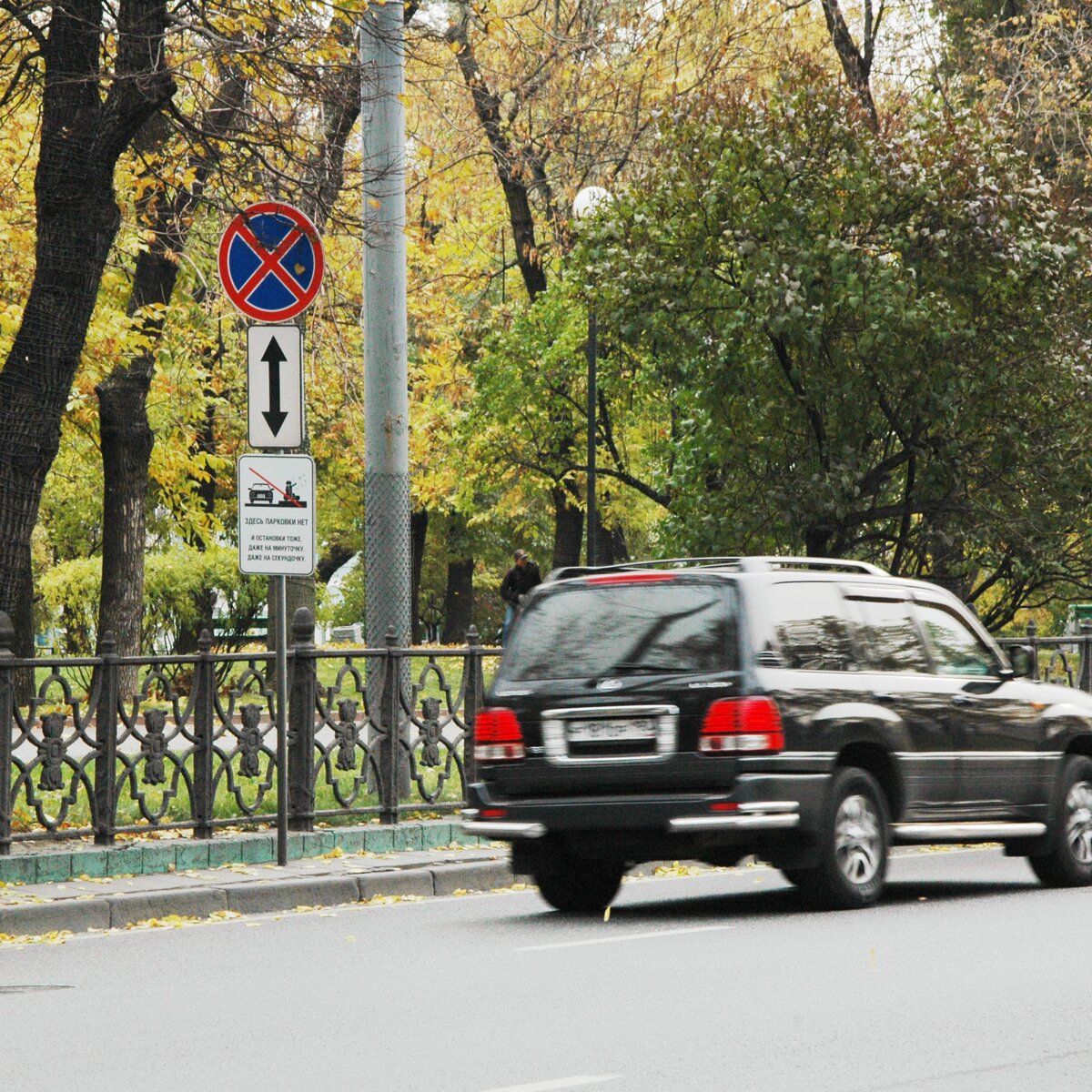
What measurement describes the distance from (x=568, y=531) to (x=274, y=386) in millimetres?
24222

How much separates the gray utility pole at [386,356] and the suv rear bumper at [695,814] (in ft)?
14.2

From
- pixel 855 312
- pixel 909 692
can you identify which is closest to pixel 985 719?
pixel 909 692

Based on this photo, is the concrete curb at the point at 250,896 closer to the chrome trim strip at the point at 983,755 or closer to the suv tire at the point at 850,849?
the suv tire at the point at 850,849

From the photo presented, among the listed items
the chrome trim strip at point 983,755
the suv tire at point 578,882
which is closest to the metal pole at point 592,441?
the chrome trim strip at point 983,755

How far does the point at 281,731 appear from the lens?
12039 mm

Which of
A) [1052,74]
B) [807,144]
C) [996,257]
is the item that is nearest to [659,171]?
[807,144]

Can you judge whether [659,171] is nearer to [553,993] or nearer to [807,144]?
A: [807,144]

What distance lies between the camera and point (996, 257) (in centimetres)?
1941

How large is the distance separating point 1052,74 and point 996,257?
7118 millimetres

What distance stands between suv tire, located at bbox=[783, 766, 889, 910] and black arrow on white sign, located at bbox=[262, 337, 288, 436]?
4.08 meters

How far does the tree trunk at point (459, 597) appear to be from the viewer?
5884 cm

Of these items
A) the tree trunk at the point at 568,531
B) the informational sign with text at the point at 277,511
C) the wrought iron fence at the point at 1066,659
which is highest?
the tree trunk at the point at 568,531

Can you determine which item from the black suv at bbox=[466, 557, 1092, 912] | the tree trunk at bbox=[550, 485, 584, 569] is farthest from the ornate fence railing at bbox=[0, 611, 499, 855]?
the tree trunk at bbox=[550, 485, 584, 569]

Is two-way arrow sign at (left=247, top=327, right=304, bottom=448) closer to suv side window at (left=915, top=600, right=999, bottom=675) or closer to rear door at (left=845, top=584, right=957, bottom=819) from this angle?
rear door at (left=845, top=584, right=957, bottom=819)
